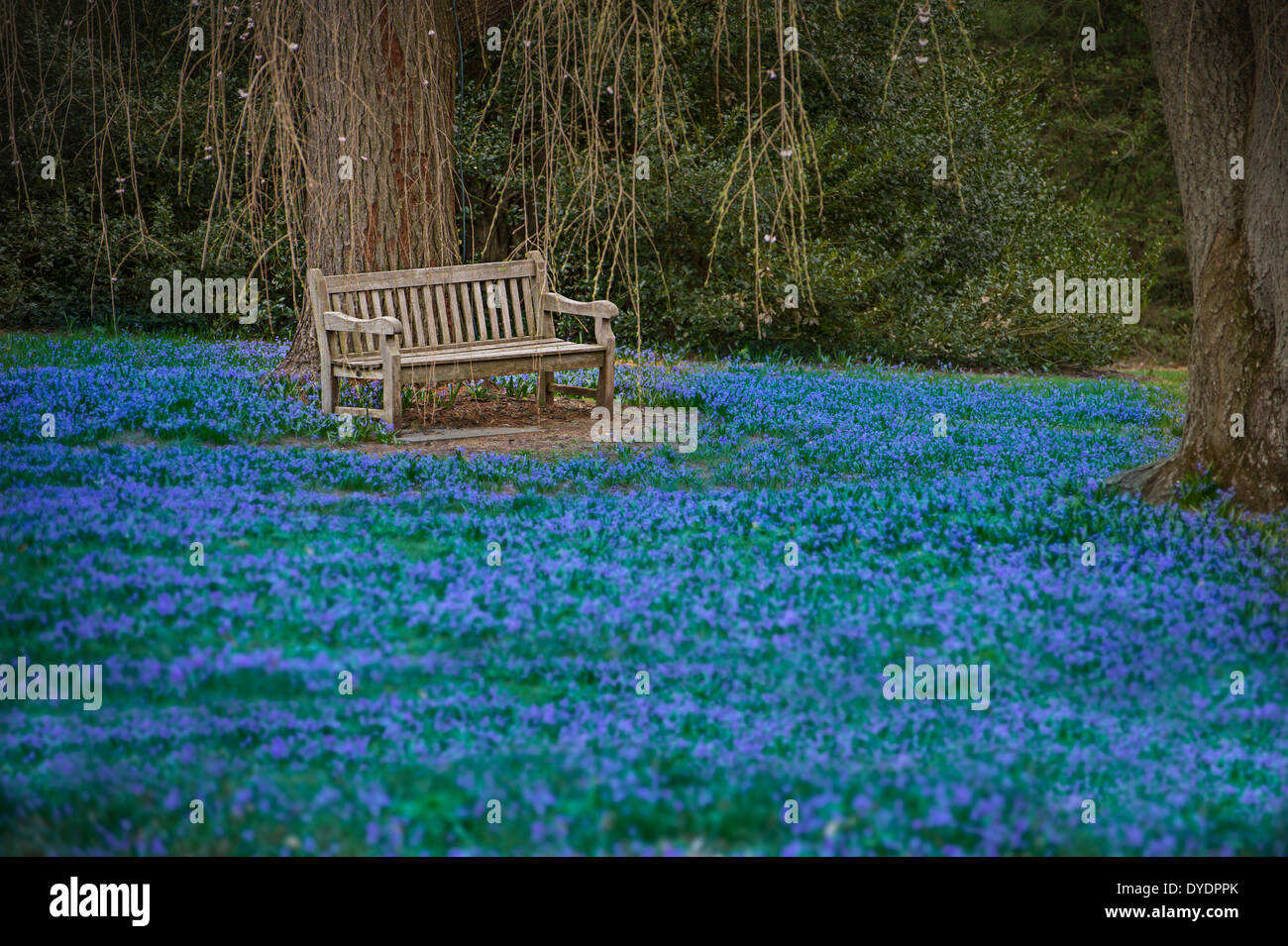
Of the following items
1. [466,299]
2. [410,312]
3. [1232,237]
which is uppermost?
[1232,237]

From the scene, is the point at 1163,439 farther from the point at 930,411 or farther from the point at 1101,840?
the point at 1101,840

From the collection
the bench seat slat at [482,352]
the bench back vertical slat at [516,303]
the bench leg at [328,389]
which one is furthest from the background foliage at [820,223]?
the bench leg at [328,389]

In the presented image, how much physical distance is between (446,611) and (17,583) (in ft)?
6.02

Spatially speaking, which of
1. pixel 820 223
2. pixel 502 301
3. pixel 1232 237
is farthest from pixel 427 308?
pixel 820 223

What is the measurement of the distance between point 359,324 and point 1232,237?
19.8 ft

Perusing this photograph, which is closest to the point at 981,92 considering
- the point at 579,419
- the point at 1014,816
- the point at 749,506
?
the point at 579,419

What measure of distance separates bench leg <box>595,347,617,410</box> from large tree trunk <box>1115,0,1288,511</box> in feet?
14.9

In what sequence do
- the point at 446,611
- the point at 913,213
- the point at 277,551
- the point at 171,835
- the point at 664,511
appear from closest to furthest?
the point at 171,835 < the point at 446,611 < the point at 277,551 < the point at 664,511 < the point at 913,213

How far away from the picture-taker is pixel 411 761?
12.1 ft

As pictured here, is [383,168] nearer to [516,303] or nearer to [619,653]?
[516,303]

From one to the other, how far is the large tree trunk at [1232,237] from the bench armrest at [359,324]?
17.5ft

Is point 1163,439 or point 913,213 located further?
point 913,213

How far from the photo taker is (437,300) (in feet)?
35.1

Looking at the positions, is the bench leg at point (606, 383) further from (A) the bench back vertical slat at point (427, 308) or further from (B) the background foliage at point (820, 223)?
(B) the background foliage at point (820, 223)
